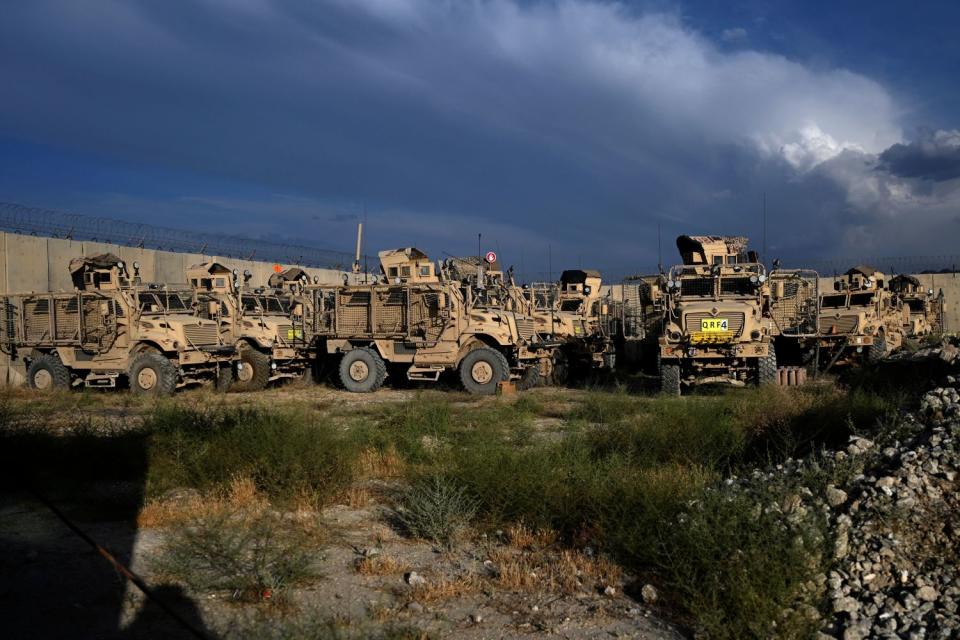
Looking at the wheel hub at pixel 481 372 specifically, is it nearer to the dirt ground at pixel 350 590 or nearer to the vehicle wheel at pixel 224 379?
the vehicle wheel at pixel 224 379

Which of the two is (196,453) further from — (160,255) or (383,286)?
(160,255)

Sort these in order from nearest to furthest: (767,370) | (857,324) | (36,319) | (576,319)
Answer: (767,370) < (36,319) < (857,324) < (576,319)

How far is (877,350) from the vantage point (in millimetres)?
15891

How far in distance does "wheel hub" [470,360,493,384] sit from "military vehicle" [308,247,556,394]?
0.06 ft

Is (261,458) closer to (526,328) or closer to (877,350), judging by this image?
(526,328)

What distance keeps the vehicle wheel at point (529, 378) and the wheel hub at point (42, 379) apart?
8.59 m

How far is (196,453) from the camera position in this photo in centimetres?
716

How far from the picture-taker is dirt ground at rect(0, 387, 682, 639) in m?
4.05

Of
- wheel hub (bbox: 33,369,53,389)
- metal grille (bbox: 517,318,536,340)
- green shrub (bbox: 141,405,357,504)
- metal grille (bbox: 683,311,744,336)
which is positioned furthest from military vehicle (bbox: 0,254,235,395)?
metal grille (bbox: 683,311,744,336)

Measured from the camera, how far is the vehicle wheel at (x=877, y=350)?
15750 mm

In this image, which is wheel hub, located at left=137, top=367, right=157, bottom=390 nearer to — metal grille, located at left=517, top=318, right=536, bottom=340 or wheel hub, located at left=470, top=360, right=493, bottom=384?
wheel hub, located at left=470, top=360, right=493, bottom=384

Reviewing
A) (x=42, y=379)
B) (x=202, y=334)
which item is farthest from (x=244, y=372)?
(x=42, y=379)

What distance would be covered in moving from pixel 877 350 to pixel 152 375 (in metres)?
13.6

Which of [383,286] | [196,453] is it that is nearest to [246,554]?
[196,453]
